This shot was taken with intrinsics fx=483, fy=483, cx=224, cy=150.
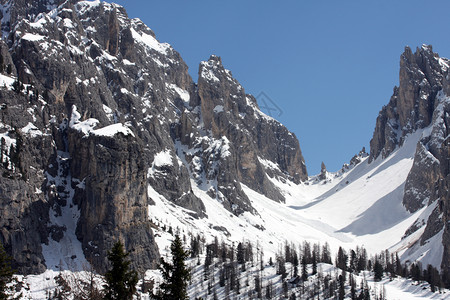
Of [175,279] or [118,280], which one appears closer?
[118,280]

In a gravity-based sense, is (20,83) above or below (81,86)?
below

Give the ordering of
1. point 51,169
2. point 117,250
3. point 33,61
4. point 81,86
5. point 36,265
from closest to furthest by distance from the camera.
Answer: point 117,250 < point 36,265 < point 51,169 < point 33,61 < point 81,86

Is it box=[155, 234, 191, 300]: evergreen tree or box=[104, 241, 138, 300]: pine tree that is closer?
box=[104, 241, 138, 300]: pine tree

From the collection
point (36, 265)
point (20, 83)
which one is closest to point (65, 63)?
point (20, 83)

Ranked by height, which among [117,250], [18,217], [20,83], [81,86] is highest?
[81,86]

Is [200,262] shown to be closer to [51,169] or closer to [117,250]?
[51,169]

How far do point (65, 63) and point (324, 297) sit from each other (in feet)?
441

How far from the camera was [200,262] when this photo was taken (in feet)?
553

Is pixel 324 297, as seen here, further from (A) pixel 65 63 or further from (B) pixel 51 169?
(A) pixel 65 63

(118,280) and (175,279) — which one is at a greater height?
(175,279)

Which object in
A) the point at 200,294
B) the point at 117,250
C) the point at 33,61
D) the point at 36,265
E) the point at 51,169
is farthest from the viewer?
the point at 33,61

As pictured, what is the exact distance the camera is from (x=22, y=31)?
641 feet

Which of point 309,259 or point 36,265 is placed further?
point 309,259

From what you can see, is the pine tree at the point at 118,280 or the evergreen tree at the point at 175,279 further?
A: the evergreen tree at the point at 175,279
